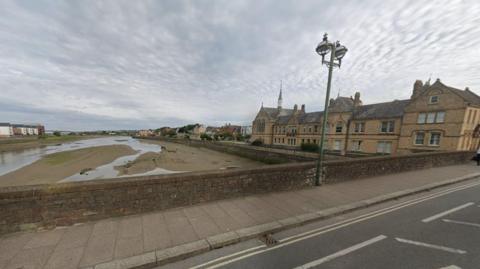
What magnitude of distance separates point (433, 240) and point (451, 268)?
37.7 inches

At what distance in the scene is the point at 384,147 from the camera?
2659 cm

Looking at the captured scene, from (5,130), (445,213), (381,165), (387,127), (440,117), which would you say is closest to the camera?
(445,213)

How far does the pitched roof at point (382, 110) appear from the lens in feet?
84.9

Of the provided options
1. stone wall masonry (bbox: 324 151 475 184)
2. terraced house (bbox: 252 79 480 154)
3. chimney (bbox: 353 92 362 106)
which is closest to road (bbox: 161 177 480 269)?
stone wall masonry (bbox: 324 151 475 184)

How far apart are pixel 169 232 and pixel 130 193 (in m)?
1.51

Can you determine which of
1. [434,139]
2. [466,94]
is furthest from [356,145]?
[466,94]

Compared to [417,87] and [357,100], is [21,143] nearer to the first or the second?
[357,100]

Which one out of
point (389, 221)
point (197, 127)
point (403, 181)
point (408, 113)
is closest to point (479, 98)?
point (408, 113)

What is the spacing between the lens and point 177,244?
10.9ft

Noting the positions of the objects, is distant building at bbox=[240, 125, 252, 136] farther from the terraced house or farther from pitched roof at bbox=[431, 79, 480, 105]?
pitched roof at bbox=[431, 79, 480, 105]

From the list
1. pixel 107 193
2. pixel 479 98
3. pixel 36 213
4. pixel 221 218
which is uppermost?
pixel 479 98

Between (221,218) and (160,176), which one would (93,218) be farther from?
(221,218)

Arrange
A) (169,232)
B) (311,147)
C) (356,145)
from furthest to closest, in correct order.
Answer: (311,147) < (356,145) < (169,232)

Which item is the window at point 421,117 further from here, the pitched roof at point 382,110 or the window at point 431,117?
the pitched roof at point 382,110
